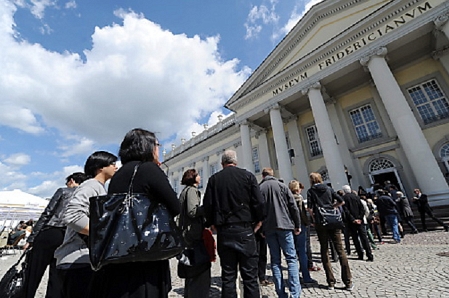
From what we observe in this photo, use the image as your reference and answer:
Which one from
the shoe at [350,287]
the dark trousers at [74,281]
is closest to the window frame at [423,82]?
the shoe at [350,287]

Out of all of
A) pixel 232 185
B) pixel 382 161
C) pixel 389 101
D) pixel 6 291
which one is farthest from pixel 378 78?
pixel 6 291

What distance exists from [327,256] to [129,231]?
130 inches

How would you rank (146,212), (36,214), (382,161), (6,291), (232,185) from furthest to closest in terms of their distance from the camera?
1. (36,214)
2. (382,161)
3. (232,185)
4. (6,291)
5. (146,212)

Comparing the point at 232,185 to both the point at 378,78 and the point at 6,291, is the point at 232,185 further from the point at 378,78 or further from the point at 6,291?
the point at 378,78

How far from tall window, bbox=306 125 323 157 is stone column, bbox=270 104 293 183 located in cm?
276

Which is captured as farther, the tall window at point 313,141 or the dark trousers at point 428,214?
the tall window at point 313,141

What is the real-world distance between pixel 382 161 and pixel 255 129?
9.76m

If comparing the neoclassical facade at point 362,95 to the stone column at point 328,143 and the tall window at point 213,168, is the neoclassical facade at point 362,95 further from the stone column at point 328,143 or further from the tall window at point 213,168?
the tall window at point 213,168

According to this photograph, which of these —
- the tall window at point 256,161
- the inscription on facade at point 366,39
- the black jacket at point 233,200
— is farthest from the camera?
the tall window at point 256,161

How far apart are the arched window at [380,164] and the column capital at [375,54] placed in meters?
5.79

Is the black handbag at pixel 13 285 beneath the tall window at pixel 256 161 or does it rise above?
beneath

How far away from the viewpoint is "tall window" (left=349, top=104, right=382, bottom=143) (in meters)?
12.8

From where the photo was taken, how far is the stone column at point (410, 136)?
848 centimetres

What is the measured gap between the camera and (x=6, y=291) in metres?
2.34
